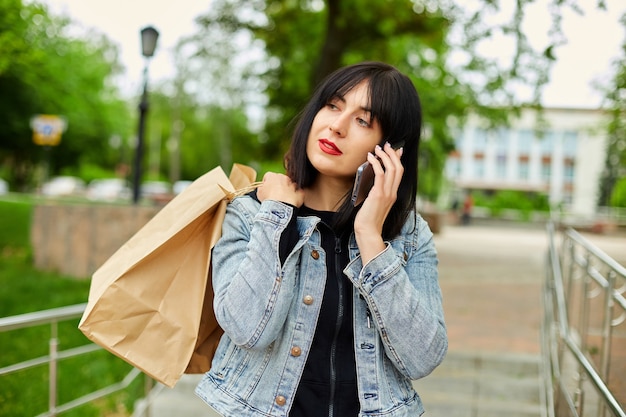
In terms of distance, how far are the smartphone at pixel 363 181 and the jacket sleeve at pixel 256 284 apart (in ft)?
0.54

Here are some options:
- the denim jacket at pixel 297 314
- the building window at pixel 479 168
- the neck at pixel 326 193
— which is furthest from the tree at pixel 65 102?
the building window at pixel 479 168

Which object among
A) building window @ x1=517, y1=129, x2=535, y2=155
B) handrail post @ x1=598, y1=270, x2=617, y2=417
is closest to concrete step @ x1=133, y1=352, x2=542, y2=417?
handrail post @ x1=598, y1=270, x2=617, y2=417

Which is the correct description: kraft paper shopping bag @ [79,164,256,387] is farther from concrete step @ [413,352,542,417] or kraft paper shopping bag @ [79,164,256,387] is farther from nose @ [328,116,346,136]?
concrete step @ [413,352,542,417]

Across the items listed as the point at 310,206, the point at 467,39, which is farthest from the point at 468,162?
the point at 310,206

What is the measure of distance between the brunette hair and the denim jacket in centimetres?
7

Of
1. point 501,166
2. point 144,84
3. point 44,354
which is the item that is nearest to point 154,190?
point 144,84

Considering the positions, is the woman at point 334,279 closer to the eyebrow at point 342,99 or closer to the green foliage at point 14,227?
the eyebrow at point 342,99

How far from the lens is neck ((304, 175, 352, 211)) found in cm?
178

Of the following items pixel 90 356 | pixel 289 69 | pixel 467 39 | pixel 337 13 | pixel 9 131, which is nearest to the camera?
pixel 90 356

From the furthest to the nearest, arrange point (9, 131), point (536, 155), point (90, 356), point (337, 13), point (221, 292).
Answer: point (536, 155), point (9, 131), point (337, 13), point (90, 356), point (221, 292)

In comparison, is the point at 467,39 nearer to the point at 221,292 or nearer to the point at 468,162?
the point at 221,292

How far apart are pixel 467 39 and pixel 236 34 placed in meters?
7.80

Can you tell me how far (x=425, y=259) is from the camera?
1.73 meters

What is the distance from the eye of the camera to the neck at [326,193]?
1.78m
